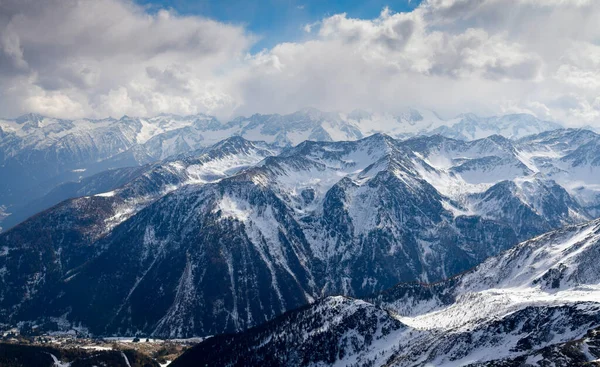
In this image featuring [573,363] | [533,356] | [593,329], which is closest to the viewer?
[573,363]

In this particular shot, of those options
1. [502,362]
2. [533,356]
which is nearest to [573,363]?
[533,356]

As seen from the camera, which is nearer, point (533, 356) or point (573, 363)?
point (573, 363)

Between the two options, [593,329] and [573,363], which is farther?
[593,329]

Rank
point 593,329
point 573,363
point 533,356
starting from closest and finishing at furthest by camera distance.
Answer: point 573,363, point 533,356, point 593,329

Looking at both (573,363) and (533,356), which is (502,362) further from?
(573,363)

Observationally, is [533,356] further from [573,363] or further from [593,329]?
[593,329]

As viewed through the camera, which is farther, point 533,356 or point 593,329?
point 593,329

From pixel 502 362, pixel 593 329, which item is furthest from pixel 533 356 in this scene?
pixel 593 329
